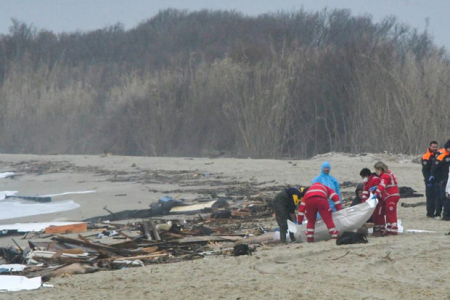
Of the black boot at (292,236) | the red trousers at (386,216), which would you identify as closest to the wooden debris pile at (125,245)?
the black boot at (292,236)

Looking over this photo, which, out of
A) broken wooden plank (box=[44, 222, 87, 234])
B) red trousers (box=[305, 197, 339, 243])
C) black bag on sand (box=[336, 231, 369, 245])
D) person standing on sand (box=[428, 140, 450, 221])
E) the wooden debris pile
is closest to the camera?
the wooden debris pile

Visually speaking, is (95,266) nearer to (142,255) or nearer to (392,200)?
(142,255)

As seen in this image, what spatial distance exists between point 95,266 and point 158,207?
6.86 meters

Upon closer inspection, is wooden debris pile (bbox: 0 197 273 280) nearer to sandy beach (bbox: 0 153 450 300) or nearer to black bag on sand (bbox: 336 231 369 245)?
sandy beach (bbox: 0 153 450 300)

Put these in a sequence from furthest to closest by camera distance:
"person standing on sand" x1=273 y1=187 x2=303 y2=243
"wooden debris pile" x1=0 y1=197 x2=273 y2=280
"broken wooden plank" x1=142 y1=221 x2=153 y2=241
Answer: "broken wooden plank" x1=142 y1=221 x2=153 y2=241
"person standing on sand" x1=273 y1=187 x2=303 y2=243
"wooden debris pile" x1=0 y1=197 x2=273 y2=280

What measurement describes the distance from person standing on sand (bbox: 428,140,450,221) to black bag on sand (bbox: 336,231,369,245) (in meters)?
2.98

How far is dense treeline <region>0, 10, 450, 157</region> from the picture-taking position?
32.1 meters

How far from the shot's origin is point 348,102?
118 feet

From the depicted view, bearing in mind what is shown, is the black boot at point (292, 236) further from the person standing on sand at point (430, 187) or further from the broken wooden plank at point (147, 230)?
the person standing on sand at point (430, 187)

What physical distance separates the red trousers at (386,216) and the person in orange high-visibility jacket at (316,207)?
0.77 meters

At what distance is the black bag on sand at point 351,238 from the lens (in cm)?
1166

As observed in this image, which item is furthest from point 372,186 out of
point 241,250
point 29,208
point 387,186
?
point 29,208

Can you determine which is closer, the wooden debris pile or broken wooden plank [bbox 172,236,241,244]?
the wooden debris pile

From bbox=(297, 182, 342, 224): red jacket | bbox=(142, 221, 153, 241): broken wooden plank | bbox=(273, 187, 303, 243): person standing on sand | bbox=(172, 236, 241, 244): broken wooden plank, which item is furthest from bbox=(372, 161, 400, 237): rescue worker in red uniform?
bbox=(142, 221, 153, 241): broken wooden plank
